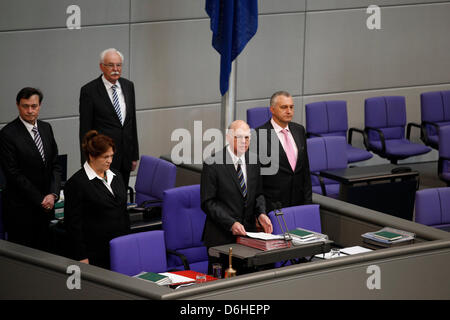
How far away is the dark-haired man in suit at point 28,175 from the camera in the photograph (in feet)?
19.2

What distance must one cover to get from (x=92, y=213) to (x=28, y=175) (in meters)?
0.85

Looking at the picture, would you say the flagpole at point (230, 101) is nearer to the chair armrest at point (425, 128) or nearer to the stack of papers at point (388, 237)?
the stack of papers at point (388, 237)

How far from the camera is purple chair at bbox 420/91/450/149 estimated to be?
9969mm

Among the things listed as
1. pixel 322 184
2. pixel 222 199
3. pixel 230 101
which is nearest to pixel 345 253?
pixel 222 199

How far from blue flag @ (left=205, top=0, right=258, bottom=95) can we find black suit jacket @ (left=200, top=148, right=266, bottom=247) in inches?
69.9

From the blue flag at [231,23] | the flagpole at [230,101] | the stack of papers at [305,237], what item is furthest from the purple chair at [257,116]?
the stack of papers at [305,237]

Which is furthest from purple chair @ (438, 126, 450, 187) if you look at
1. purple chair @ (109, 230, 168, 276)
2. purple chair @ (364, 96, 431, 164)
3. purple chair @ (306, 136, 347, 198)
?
purple chair @ (109, 230, 168, 276)

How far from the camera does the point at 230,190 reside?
18.6 ft

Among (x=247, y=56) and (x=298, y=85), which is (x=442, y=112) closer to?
(x=298, y=85)

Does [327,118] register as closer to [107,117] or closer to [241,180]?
[107,117]

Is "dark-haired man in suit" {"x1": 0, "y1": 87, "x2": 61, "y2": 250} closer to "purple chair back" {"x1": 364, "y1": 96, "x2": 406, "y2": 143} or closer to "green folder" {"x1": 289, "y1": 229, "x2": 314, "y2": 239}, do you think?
"green folder" {"x1": 289, "y1": 229, "x2": 314, "y2": 239}

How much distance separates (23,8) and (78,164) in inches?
63.5

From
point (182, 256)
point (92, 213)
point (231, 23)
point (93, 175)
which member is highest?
point (231, 23)
